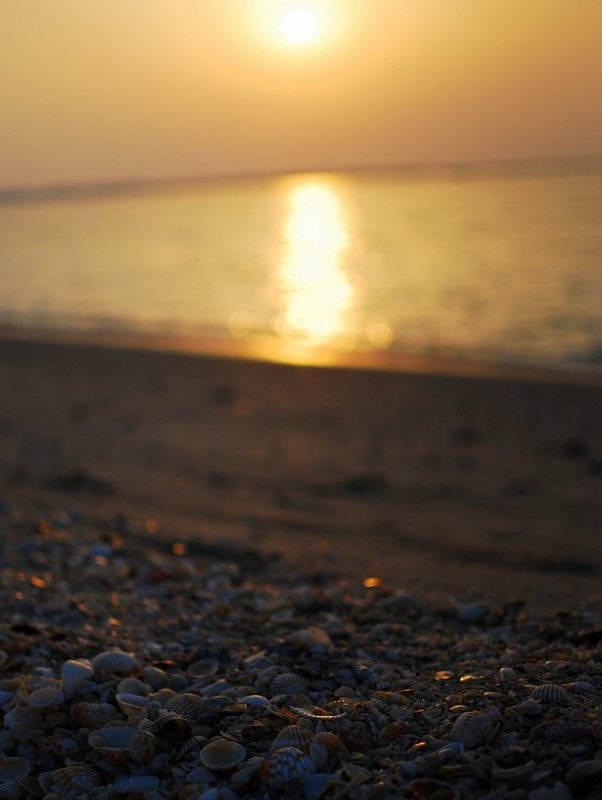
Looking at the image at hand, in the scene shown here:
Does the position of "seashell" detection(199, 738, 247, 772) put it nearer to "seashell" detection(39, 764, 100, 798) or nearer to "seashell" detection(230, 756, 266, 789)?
"seashell" detection(230, 756, 266, 789)

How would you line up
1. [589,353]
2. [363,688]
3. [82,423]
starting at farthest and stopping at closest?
[589,353]
[82,423]
[363,688]

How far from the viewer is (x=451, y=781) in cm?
221

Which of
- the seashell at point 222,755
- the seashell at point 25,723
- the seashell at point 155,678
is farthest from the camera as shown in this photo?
the seashell at point 155,678

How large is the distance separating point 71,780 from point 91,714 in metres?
0.32

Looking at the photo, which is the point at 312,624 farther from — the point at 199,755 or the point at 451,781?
the point at 451,781

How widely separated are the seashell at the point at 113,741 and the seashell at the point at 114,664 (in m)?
0.44

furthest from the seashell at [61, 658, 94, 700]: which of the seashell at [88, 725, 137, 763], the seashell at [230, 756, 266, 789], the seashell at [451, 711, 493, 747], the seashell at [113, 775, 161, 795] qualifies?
the seashell at [451, 711, 493, 747]

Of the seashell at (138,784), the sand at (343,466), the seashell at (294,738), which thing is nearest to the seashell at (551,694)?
the seashell at (294,738)

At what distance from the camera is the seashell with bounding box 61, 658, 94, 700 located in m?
2.91

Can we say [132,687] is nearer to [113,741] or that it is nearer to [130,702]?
[130,702]

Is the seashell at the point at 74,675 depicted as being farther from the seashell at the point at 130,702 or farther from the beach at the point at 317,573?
the seashell at the point at 130,702

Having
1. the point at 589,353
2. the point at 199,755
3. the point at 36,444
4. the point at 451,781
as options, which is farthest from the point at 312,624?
the point at 589,353

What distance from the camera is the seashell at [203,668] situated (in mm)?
3168

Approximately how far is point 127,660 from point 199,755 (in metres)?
0.74
